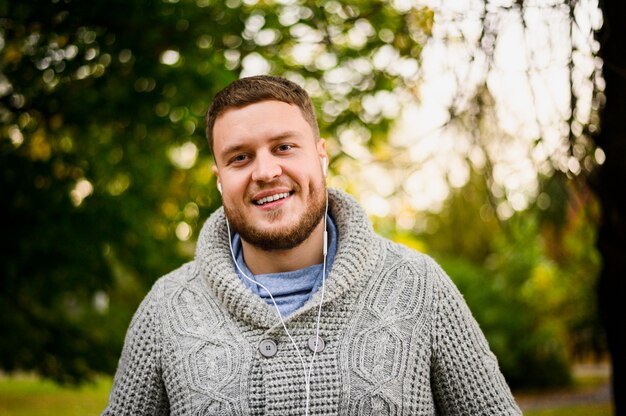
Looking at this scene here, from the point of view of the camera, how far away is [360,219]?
7.90 ft

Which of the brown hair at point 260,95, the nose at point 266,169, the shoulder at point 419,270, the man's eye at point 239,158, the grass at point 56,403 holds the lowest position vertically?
the grass at point 56,403

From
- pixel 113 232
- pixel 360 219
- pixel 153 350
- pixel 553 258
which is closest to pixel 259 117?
pixel 360 219

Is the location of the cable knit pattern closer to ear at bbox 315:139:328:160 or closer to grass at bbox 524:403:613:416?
ear at bbox 315:139:328:160

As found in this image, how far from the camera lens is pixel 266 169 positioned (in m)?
2.20

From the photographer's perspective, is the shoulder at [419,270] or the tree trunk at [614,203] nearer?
the shoulder at [419,270]

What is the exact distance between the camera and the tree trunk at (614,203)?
320 centimetres

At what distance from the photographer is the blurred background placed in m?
3.19

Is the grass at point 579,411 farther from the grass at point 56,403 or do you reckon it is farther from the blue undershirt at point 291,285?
the blue undershirt at point 291,285

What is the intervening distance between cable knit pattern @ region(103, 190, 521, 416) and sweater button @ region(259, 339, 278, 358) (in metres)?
0.02

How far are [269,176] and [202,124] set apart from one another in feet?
6.24

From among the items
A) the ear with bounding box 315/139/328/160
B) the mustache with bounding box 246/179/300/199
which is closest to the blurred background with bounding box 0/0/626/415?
the ear with bounding box 315/139/328/160

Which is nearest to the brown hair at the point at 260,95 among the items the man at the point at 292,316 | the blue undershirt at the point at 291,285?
the man at the point at 292,316

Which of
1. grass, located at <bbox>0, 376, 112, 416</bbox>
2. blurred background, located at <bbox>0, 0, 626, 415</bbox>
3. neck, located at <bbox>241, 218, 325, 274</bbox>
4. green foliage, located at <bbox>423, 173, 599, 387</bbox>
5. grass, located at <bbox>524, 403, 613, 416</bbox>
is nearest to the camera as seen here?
neck, located at <bbox>241, 218, 325, 274</bbox>

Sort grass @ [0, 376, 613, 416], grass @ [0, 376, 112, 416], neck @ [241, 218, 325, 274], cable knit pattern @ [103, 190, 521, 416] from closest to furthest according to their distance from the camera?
1. cable knit pattern @ [103, 190, 521, 416]
2. neck @ [241, 218, 325, 274]
3. grass @ [0, 376, 613, 416]
4. grass @ [0, 376, 112, 416]
